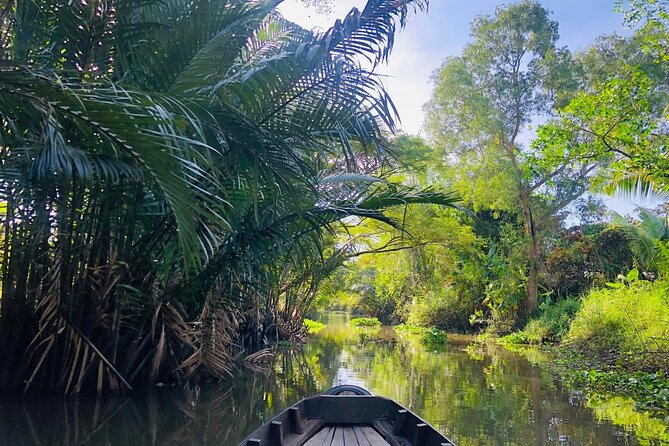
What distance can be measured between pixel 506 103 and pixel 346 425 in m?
15.1

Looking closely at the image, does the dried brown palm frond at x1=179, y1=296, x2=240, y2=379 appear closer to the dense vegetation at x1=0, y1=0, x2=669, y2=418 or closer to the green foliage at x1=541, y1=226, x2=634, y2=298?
the dense vegetation at x1=0, y1=0, x2=669, y2=418

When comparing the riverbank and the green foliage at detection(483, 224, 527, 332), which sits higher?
the green foliage at detection(483, 224, 527, 332)

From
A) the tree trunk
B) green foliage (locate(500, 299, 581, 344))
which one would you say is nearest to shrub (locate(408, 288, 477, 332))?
the tree trunk

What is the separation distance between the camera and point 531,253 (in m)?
17.5

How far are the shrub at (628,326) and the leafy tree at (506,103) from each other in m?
4.83

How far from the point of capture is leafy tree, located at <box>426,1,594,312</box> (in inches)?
664

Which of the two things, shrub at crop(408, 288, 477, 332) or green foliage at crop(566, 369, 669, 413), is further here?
shrub at crop(408, 288, 477, 332)

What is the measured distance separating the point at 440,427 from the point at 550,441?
0.97 metres

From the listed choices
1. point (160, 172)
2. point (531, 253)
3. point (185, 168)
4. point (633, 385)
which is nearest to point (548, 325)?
point (531, 253)

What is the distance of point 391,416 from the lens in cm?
420

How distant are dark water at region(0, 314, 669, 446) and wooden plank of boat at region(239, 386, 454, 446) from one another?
92cm

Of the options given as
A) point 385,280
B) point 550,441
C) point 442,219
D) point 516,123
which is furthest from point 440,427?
point 385,280

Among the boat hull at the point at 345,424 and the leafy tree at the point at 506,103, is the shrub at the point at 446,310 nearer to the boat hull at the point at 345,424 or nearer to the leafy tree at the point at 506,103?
the leafy tree at the point at 506,103

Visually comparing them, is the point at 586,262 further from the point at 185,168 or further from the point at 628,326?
the point at 185,168
